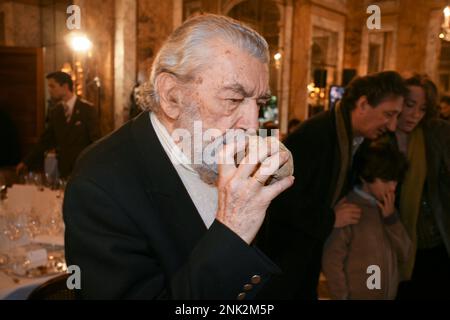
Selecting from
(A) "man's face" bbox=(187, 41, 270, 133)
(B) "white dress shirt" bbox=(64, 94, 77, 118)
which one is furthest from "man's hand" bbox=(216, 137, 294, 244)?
(B) "white dress shirt" bbox=(64, 94, 77, 118)

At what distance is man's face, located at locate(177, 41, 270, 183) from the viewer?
1.16 m

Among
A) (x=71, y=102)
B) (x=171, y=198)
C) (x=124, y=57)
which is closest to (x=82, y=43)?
(x=124, y=57)

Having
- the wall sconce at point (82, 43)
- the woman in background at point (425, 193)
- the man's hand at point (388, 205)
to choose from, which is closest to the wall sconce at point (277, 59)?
the wall sconce at point (82, 43)

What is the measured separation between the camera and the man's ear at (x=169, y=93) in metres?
1.24

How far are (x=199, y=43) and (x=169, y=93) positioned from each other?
187 millimetres

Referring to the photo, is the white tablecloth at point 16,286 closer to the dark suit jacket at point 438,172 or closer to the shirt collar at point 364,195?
the shirt collar at point 364,195

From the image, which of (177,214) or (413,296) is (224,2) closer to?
(413,296)

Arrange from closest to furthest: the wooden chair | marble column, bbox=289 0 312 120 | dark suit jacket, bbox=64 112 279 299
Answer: dark suit jacket, bbox=64 112 279 299, the wooden chair, marble column, bbox=289 0 312 120

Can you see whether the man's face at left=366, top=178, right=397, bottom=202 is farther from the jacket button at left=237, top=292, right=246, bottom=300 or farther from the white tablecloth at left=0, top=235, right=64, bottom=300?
the white tablecloth at left=0, top=235, right=64, bottom=300

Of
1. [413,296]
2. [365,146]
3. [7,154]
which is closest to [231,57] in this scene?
[365,146]

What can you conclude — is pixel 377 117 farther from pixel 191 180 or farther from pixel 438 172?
pixel 191 180

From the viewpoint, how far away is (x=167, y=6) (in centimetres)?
748

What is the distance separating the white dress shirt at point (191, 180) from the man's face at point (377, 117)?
1580mm

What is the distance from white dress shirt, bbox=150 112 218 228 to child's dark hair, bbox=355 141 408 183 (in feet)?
5.21
